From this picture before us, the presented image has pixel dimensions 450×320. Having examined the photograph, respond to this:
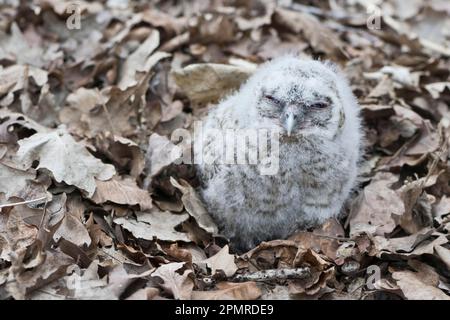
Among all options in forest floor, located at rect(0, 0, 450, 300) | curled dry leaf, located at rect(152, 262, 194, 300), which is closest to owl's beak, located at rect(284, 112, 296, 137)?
forest floor, located at rect(0, 0, 450, 300)

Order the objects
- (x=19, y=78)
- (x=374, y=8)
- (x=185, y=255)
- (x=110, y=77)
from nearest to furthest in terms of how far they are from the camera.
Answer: (x=185, y=255)
(x=19, y=78)
(x=110, y=77)
(x=374, y=8)

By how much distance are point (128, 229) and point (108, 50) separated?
8.19 ft

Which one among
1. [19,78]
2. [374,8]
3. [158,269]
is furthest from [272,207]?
[374,8]

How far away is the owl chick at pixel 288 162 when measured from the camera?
4.67 m

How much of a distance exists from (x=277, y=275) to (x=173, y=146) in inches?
60.5

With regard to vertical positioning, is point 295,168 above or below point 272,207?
above

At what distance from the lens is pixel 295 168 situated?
4785mm

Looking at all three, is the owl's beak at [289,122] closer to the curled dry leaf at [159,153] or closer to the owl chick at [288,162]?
the owl chick at [288,162]

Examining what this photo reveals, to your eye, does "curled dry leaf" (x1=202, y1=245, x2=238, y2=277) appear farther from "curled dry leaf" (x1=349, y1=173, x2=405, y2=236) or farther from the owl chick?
"curled dry leaf" (x1=349, y1=173, x2=405, y2=236)

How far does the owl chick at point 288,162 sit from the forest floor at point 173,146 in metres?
0.20

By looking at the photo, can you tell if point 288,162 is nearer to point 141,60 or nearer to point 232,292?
point 232,292

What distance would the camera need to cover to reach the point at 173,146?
5340 millimetres

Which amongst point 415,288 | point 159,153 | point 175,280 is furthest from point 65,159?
point 415,288
